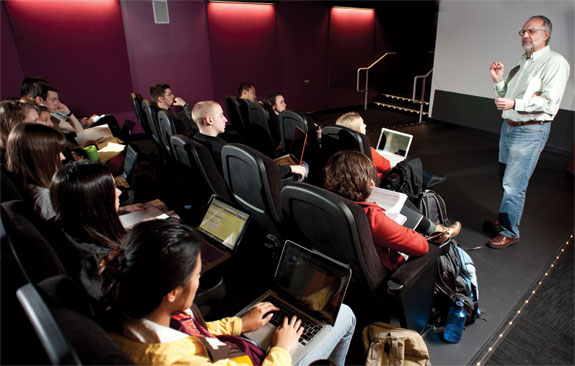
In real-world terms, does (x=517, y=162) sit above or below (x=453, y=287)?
above

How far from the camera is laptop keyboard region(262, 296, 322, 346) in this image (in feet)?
4.42

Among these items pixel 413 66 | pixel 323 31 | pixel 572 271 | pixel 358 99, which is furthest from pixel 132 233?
pixel 413 66

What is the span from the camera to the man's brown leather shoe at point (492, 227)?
2986 mm

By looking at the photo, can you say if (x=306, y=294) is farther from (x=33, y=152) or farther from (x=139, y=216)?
(x=33, y=152)

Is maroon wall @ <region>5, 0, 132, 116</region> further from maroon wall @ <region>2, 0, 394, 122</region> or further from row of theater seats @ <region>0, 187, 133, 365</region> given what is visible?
row of theater seats @ <region>0, 187, 133, 365</region>

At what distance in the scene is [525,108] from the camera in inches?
99.5

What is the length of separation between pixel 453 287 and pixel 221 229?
1.36 meters

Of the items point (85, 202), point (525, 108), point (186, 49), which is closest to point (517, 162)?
point (525, 108)

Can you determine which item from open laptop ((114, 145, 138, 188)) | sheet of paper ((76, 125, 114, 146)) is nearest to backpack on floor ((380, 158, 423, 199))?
open laptop ((114, 145, 138, 188))

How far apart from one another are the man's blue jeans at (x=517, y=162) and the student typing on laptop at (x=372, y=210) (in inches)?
59.3

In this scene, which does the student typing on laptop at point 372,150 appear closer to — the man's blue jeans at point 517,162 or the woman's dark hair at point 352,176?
the man's blue jeans at point 517,162

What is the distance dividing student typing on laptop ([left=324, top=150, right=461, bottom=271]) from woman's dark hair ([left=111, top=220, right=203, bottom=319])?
0.93m

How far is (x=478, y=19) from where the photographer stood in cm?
560

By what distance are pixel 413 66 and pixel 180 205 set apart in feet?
27.2
